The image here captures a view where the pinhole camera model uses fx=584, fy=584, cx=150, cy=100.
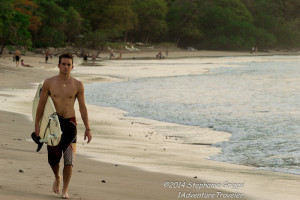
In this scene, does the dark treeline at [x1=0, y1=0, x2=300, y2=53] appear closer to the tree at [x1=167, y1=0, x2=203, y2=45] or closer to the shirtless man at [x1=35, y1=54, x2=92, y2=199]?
the tree at [x1=167, y1=0, x2=203, y2=45]

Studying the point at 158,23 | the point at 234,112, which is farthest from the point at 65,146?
the point at 158,23

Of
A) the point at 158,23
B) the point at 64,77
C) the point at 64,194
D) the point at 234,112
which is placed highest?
the point at 158,23

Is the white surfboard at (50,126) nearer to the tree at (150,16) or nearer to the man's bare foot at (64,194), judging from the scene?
the man's bare foot at (64,194)

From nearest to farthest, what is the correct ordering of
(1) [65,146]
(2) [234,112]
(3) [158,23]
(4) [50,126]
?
(4) [50,126], (1) [65,146], (2) [234,112], (3) [158,23]

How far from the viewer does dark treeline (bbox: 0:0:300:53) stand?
7794 cm

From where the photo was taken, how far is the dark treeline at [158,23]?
3068 inches

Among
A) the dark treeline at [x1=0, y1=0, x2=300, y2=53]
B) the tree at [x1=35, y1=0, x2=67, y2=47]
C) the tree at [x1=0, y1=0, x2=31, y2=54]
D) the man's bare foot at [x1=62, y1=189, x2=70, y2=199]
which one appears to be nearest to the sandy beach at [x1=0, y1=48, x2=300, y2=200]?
the man's bare foot at [x1=62, y1=189, x2=70, y2=199]

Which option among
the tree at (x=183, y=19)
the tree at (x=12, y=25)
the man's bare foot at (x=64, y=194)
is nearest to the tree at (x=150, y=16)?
the tree at (x=183, y=19)

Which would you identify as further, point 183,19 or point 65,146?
point 183,19

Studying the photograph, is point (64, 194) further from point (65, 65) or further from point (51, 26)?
point (51, 26)

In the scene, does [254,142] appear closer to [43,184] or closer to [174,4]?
[43,184]

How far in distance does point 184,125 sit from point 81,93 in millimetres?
11201

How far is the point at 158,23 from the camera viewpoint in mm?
114562

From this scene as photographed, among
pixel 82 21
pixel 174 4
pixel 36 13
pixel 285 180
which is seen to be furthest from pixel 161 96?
pixel 174 4
